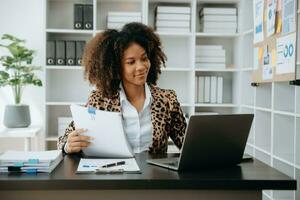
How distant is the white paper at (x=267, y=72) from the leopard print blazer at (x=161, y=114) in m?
1.19

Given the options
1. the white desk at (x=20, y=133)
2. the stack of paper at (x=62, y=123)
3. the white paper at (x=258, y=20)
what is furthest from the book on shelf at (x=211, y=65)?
the white desk at (x=20, y=133)

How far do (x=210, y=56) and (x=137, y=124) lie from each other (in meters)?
2.11

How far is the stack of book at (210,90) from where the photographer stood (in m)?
3.91

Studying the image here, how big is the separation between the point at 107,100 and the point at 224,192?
0.88 m

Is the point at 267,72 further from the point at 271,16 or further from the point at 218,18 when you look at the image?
the point at 218,18

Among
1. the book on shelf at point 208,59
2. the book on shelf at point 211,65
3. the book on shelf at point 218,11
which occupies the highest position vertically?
the book on shelf at point 218,11

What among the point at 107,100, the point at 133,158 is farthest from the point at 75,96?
the point at 133,158

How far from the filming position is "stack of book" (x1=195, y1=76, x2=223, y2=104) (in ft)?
12.8

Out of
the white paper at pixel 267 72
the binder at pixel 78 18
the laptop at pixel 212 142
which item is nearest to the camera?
the laptop at pixel 212 142

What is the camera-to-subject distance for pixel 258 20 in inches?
130

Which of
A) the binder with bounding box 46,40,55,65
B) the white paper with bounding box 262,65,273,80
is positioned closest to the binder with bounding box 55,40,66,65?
the binder with bounding box 46,40,55,65

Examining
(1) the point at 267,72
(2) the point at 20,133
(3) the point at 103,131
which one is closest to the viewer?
(3) the point at 103,131

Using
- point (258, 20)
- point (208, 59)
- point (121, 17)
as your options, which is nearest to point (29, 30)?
point (121, 17)

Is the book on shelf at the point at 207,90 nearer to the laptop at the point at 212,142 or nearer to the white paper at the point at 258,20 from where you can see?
the white paper at the point at 258,20
